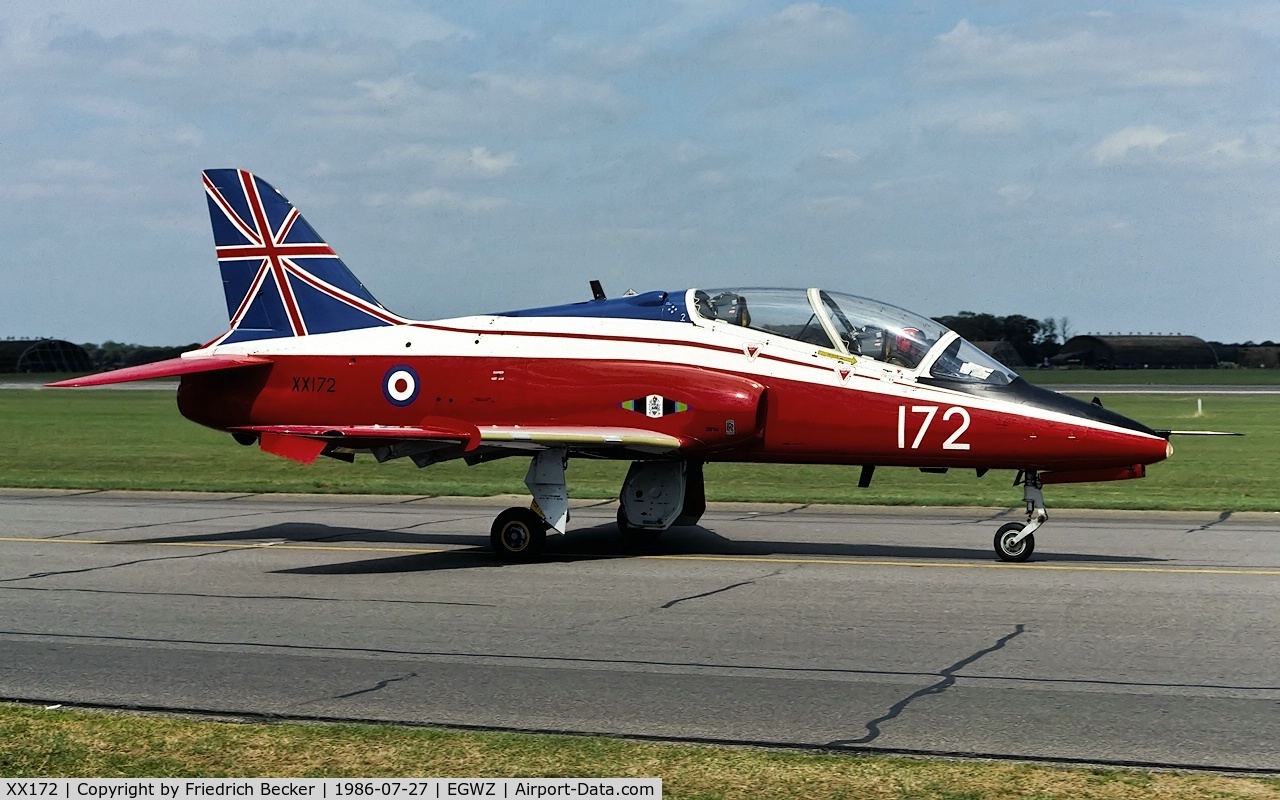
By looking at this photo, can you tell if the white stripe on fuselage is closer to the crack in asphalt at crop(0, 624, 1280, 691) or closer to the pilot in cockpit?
the pilot in cockpit

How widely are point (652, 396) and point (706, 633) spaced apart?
4.75 meters

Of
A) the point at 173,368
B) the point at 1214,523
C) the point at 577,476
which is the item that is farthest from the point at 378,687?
the point at 577,476

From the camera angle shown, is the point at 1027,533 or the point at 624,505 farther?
the point at 624,505

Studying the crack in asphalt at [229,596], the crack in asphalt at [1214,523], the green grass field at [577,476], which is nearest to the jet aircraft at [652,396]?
the crack in asphalt at [229,596]

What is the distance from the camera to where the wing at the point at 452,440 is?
14.4m

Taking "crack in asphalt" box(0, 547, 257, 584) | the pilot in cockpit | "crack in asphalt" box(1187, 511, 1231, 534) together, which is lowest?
"crack in asphalt" box(1187, 511, 1231, 534)

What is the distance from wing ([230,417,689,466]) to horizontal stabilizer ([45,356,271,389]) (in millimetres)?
1517

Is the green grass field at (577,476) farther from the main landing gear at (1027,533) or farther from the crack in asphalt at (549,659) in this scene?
the crack in asphalt at (549,659)

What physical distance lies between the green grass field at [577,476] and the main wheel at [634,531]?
19.0 feet

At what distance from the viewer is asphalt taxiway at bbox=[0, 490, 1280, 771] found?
7898mm

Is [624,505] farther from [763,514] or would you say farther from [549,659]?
[549,659]

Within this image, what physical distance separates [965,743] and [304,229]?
12.5 metres

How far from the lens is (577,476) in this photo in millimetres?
27547

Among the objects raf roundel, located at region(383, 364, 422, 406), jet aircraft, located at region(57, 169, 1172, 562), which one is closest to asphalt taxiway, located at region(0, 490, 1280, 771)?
jet aircraft, located at region(57, 169, 1172, 562)
